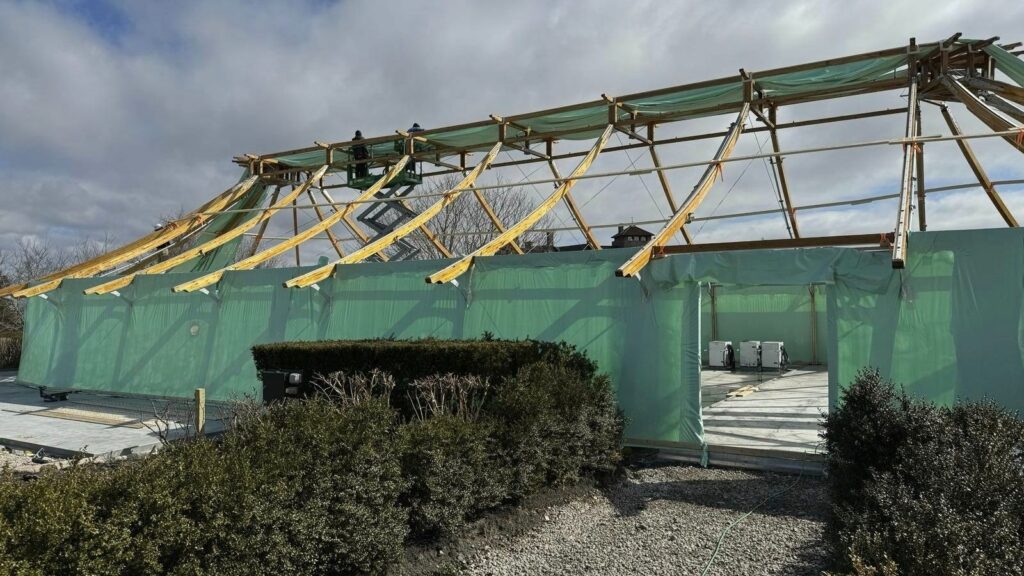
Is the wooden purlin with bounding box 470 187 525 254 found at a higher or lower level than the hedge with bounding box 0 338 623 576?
higher

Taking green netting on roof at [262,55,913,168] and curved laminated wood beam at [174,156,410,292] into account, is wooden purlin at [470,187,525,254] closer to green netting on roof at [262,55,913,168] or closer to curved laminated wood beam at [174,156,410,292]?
green netting on roof at [262,55,913,168]

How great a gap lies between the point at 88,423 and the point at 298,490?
8.34 meters

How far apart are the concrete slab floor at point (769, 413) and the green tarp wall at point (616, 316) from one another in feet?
2.96

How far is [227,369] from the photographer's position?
11.5 m

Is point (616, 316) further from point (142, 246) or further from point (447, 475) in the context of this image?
point (142, 246)

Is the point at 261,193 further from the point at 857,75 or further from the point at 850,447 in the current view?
the point at 850,447

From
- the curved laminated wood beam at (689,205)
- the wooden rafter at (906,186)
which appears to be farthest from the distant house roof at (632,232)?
the wooden rafter at (906,186)

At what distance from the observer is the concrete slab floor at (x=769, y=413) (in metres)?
8.05

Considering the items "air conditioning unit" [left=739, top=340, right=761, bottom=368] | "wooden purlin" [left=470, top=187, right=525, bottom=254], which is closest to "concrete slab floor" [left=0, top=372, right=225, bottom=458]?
"wooden purlin" [left=470, top=187, right=525, bottom=254]

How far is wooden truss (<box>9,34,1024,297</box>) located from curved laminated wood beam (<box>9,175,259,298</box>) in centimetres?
3

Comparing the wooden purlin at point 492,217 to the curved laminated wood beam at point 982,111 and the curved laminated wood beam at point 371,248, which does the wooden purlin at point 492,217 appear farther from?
the curved laminated wood beam at point 982,111

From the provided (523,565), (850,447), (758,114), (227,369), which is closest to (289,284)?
(227,369)

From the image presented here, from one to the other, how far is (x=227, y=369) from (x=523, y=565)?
27.1ft

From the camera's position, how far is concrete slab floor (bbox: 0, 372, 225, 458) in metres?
8.46
